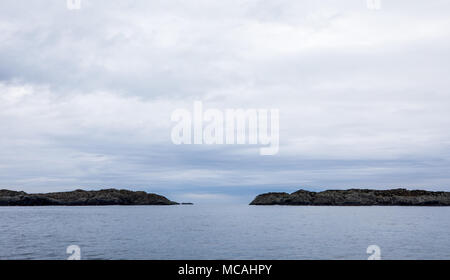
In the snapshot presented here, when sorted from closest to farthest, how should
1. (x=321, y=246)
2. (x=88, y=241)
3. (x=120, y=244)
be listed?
(x=321, y=246)
(x=120, y=244)
(x=88, y=241)

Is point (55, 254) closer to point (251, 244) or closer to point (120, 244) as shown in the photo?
point (120, 244)

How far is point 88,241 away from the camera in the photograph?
70625 millimetres

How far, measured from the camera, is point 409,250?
58219 millimetres

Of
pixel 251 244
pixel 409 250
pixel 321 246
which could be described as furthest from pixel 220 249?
pixel 409 250
